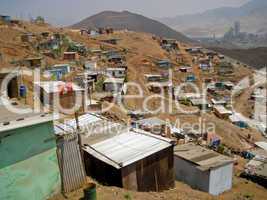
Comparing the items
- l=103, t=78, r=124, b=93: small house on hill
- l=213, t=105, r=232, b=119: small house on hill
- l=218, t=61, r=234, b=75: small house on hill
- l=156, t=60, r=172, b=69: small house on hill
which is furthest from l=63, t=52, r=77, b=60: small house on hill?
l=218, t=61, r=234, b=75: small house on hill

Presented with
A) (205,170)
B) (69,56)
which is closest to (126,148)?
(205,170)

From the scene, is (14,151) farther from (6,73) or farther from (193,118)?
(193,118)

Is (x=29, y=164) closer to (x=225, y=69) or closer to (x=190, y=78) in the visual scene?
(x=190, y=78)

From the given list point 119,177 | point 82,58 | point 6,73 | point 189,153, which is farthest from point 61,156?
point 82,58

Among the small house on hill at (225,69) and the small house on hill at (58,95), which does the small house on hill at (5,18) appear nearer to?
the small house on hill at (225,69)

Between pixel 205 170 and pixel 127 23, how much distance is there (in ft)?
547

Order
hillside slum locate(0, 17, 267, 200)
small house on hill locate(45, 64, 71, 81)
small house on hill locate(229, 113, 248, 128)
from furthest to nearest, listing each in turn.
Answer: small house on hill locate(229, 113, 248, 128) < small house on hill locate(45, 64, 71, 81) < hillside slum locate(0, 17, 267, 200)

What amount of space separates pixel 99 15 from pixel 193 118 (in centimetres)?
18086

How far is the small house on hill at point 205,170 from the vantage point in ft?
38.9

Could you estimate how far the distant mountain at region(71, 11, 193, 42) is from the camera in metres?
151

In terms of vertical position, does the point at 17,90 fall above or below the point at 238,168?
above

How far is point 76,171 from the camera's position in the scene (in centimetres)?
757

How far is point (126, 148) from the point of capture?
29.9 feet

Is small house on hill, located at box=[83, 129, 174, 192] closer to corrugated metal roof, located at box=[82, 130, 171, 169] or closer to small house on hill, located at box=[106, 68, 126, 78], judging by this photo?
corrugated metal roof, located at box=[82, 130, 171, 169]
